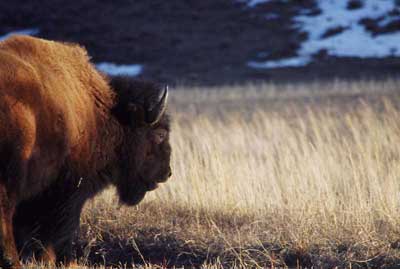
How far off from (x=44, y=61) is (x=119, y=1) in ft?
130

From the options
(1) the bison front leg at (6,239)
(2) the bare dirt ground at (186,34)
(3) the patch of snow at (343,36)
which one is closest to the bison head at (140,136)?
(1) the bison front leg at (6,239)

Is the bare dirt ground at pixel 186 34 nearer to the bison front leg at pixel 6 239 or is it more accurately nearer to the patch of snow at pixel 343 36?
the patch of snow at pixel 343 36

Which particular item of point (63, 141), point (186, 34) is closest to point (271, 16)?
point (186, 34)

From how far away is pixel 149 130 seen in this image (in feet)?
24.4

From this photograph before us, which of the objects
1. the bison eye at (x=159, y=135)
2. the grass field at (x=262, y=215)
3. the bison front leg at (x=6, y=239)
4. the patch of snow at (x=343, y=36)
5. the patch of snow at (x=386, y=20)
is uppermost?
the bison front leg at (x=6, y=239)

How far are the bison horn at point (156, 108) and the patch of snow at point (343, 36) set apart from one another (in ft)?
85.9

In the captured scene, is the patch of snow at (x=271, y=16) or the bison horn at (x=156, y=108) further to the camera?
the patch of snow at (x=271, y=16)

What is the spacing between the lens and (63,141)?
20.3ft

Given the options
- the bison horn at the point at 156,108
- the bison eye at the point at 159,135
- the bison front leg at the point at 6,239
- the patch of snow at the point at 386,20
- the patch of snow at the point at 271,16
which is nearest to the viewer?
the bison front leg at the point at 6,239

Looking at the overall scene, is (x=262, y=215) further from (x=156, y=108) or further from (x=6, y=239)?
(x=6, y=239)

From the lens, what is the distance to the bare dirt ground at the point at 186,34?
31.7 metres

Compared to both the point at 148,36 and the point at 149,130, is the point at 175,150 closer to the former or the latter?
the point at 149,130

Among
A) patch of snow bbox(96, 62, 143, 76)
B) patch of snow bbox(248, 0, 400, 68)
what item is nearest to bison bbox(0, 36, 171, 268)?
patch of snow bbox(96, 62, 143, 76)

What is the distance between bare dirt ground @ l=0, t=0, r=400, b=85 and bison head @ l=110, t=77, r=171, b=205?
856 inches
